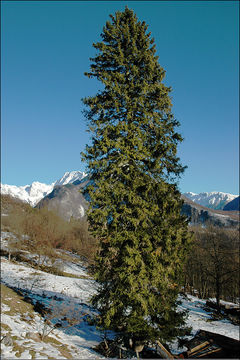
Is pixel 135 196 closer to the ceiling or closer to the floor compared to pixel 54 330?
closer to the ceiling

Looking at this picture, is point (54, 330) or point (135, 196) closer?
point (135, 196)

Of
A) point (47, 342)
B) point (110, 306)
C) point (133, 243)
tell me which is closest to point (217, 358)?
point (110, 306)

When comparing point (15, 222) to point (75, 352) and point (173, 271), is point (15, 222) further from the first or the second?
point (173, 271)

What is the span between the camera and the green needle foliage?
7203mm

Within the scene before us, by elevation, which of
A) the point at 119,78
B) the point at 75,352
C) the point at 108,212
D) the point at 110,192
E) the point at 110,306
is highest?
the point at 119,78

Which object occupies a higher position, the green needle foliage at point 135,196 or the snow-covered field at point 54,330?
the green needle foliage at point 135,196

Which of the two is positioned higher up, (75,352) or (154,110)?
(154,110)

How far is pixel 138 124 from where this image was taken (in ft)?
30.3

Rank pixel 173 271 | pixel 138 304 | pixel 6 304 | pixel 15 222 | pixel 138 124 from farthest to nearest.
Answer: pixel 15 222 → pixel 6 304 → pixel 138 124 → pixel 173 271 → pixel 138 304

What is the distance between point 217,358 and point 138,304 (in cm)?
467

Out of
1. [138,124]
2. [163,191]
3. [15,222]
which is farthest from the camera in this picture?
[15,222]

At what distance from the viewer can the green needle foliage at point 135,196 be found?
720 centimetres

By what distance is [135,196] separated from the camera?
8000 mm

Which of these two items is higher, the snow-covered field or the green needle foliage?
the green needle foliage
